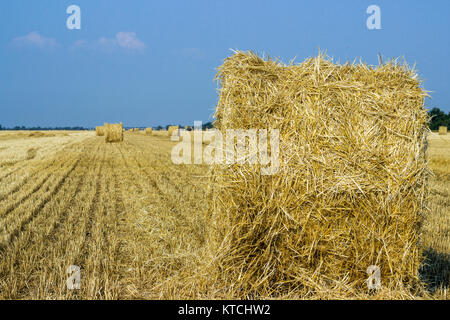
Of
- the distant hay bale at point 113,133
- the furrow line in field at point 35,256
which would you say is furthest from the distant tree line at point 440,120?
the furrow line in field at point 35,256

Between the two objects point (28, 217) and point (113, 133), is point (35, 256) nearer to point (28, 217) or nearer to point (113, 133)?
point (28, 217)

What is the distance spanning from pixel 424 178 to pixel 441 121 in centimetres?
6973

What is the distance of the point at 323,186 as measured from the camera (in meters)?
3.97

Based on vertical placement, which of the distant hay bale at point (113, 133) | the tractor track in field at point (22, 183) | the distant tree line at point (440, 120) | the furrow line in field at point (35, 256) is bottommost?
the furrow line in field at point (35, 256)

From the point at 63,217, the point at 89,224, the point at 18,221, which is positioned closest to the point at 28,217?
the point at 18,221

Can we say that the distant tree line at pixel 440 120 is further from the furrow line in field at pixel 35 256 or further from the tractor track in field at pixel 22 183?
the furrow line in field at pixel 35 256

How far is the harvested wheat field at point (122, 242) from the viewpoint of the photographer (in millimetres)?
4102

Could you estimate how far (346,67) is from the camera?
169 inches

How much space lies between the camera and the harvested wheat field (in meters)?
4.10

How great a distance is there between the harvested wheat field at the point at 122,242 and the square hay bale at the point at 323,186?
27cm

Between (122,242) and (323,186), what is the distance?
326 cm

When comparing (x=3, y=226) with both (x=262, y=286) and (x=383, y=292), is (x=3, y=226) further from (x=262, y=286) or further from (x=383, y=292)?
(x=383, y=292)

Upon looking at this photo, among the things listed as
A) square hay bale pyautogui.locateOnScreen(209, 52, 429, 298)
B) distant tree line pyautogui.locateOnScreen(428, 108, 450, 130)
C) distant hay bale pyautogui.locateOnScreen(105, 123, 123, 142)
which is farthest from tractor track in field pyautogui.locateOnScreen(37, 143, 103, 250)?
distant tree line pyautogui.locateOnScreen(428, 108, 450, 130)
